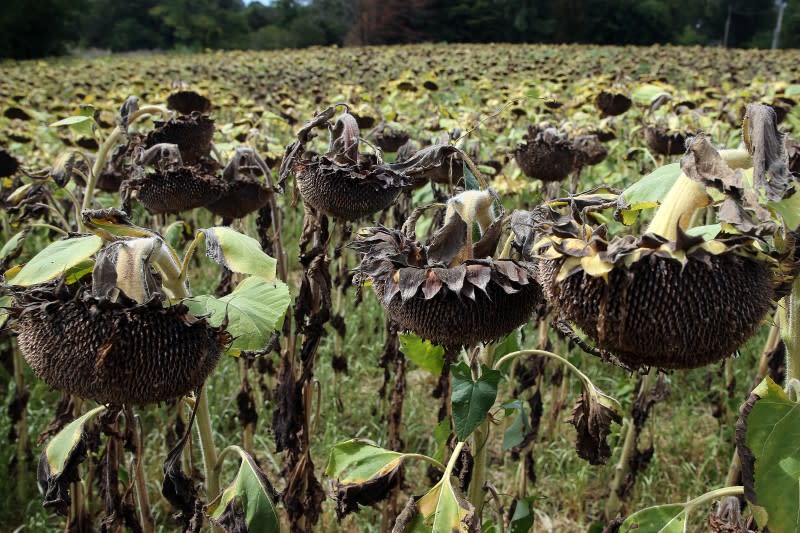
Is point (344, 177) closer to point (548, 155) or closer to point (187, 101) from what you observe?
point (548, 155)

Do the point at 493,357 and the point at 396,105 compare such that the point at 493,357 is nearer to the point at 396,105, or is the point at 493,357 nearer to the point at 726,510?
the point at 726,510

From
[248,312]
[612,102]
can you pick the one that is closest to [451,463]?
[248,312]

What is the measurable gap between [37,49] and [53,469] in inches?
1237

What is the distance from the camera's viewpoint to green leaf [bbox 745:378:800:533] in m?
0.82

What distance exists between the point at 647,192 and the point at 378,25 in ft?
111

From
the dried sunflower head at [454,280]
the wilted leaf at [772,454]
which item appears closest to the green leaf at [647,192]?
the dried sunflower head at [454,280]

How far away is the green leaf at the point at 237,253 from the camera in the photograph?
89cm

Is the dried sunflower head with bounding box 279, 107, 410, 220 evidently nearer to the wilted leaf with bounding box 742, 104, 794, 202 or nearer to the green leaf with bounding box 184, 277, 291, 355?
the green leaf with bounding box 184, 277, 291, 355

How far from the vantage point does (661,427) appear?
286 cm

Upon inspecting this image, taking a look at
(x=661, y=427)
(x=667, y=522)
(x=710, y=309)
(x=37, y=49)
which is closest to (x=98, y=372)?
(x=710, y=309)

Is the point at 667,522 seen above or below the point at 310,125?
below

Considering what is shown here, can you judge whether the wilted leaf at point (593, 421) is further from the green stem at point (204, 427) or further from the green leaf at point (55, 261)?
the green leaf at point (55, 261)

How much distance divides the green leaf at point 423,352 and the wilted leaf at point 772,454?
0.66 m

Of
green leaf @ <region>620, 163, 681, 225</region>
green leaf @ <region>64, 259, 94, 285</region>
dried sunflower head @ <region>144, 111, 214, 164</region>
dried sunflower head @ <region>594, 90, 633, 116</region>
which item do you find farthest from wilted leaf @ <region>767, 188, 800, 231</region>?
dried sunflower head @ <region>594, 90, 633, 116</region>
